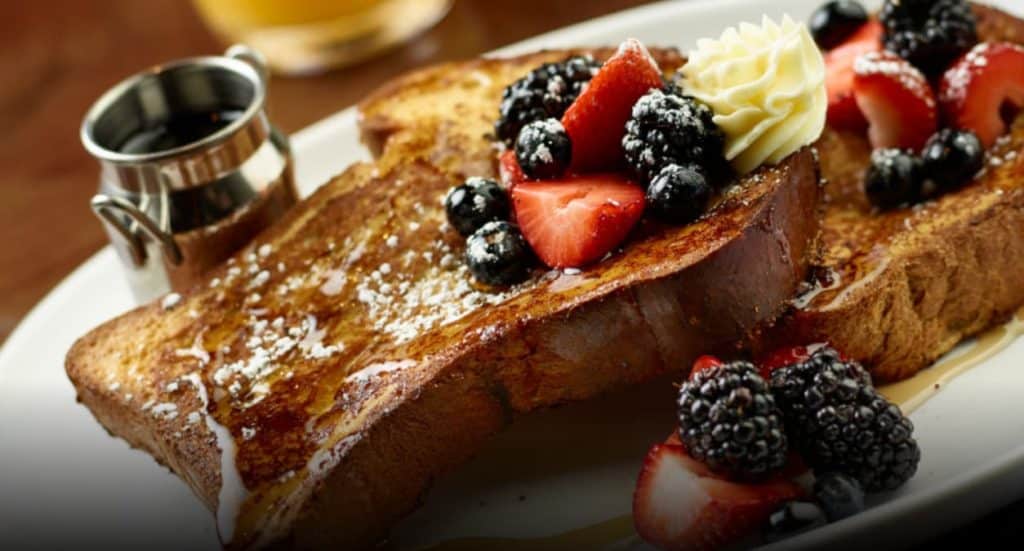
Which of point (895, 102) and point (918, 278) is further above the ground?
point (895, 102)

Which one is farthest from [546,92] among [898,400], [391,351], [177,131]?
[177,131]

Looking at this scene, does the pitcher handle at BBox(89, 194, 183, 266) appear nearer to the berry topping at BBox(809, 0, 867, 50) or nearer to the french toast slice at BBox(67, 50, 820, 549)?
the french toast slice at BBox(67, 50, 820, 549)

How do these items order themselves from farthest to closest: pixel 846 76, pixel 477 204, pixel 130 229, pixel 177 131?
pixel 177 131
pixel 130 229
pixel 846 76
pixel 477 204

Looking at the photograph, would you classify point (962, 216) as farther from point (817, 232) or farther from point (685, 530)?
point (685, 530)

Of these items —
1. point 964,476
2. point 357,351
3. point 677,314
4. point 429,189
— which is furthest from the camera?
point 429,189

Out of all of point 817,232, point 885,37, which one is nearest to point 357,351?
point 817,232

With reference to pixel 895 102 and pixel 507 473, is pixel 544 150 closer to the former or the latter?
pixel 507 473
